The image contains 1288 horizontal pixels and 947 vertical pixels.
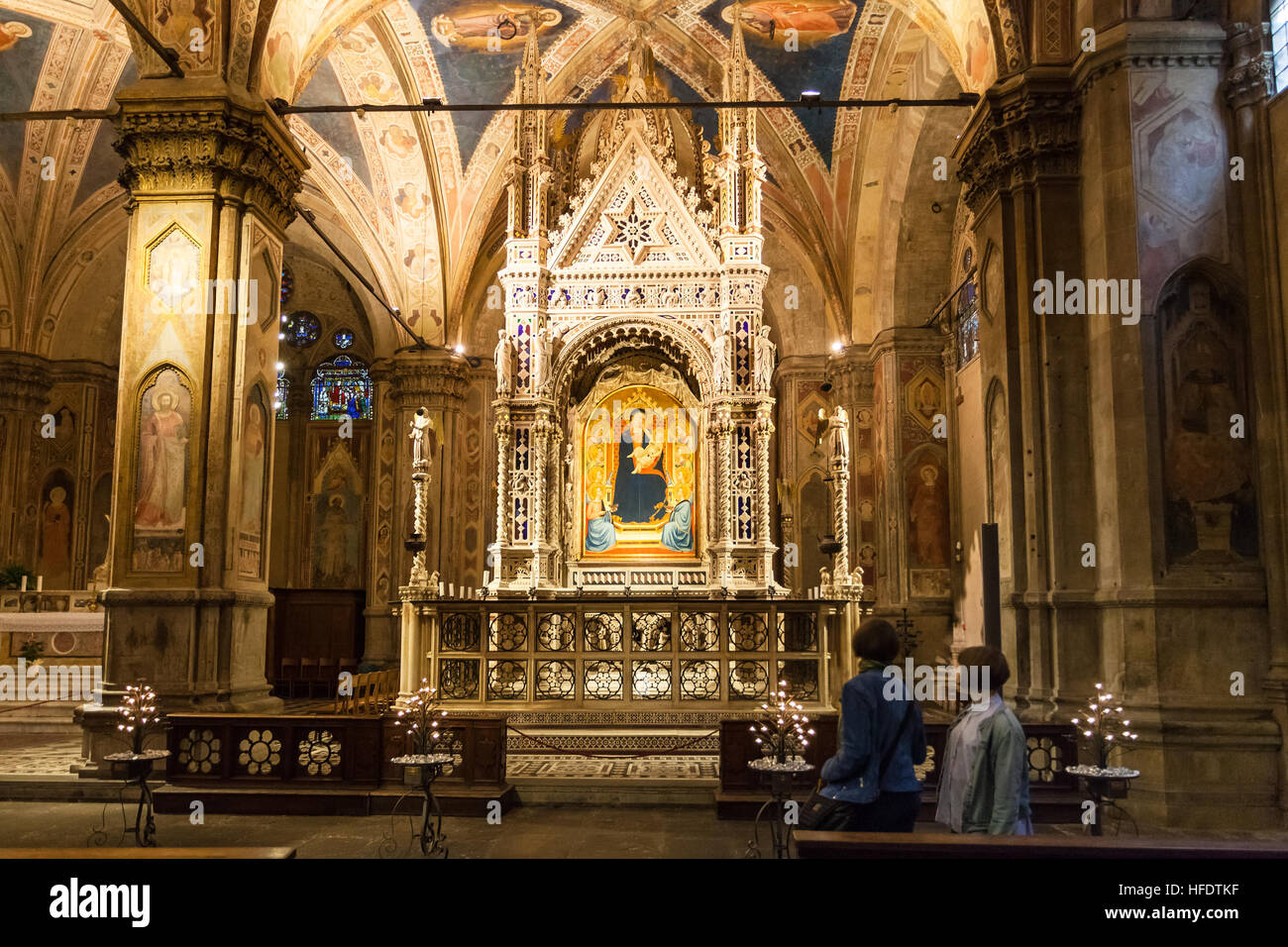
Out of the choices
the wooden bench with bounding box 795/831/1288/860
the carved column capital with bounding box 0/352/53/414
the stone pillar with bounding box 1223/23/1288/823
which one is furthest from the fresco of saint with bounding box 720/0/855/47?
the wooden bench with bounding box 795/831/1288/860

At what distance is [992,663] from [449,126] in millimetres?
15633

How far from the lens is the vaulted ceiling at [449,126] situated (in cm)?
1509

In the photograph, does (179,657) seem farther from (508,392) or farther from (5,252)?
(5,252)

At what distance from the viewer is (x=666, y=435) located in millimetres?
17156

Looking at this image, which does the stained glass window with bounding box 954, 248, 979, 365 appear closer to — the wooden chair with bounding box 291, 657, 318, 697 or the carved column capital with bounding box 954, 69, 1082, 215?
the carved column capital with bounding box 954, 69, 1082, 215

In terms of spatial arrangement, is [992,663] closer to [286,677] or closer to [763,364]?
[763,364]

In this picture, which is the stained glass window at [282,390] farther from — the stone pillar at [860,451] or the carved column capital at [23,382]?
the stone pillar at [860,451]

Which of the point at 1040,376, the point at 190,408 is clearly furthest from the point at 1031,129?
the point at 190,408

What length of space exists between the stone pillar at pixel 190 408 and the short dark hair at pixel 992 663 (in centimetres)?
726

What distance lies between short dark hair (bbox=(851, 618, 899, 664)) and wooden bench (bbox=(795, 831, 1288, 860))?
2.74 feet

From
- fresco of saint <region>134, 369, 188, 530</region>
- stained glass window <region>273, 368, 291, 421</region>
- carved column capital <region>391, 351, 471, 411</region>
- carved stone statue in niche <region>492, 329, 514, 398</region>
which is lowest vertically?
fresco of saint <region>134, 369, 188, 530</region>

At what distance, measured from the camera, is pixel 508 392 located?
15.4 m

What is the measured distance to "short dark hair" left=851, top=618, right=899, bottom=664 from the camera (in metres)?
4.33
